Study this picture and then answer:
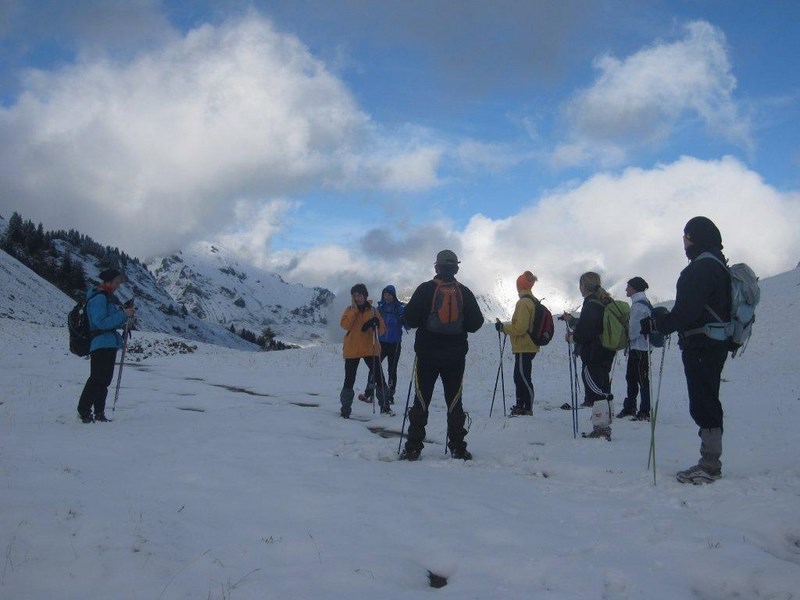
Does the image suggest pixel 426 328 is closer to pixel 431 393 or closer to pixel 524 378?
pixel 431 393

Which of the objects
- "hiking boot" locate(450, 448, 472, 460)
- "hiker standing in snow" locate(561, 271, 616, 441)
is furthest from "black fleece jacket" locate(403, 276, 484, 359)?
"hiker standing in snow" locate(561, 271, 616, 441)

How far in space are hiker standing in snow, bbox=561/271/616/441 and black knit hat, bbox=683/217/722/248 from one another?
249cm

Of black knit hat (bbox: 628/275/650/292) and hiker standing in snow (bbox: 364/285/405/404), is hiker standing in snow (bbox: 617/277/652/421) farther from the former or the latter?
hiker standing in snow (bbox: 364/285/405/404)

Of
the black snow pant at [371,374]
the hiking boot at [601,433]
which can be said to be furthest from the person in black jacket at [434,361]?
the black snow pant at [371,374]

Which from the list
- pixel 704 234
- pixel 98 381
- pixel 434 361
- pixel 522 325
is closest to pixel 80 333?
pixel 98 381

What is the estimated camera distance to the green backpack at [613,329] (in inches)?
354

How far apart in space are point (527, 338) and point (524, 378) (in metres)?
0.84

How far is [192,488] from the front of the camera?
18.7 feet

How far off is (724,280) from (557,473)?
10.0 ft

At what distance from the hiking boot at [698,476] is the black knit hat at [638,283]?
551cm

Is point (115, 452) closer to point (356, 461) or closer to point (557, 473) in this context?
point (356, 461)

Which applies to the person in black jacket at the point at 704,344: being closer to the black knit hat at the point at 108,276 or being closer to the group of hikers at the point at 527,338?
the group of hikers at the point at 527,338

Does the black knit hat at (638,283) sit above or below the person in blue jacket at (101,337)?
above

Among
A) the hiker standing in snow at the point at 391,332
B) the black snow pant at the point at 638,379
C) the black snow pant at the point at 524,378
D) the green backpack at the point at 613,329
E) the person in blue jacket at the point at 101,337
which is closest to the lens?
the green backpack at the point at 613,329
